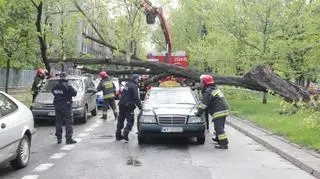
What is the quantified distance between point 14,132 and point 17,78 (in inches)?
1585

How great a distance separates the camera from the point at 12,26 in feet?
76.0

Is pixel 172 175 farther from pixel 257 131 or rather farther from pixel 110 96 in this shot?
pixel 110 96

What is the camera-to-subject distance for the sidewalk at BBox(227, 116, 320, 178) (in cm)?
1069

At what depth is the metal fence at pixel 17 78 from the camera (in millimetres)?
44594

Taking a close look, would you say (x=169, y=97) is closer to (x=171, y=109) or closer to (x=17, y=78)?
(x=171, y=109)

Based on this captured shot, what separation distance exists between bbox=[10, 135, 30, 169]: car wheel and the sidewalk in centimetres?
508

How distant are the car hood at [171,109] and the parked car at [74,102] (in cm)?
519

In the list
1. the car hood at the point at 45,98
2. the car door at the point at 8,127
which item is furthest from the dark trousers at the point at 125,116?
the car door at the point at 8,127

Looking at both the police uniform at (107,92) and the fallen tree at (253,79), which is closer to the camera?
the fallen tree at (253,79)

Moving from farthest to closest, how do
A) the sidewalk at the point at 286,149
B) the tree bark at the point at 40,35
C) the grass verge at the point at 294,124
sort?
the tree bark at the point at 40,35, the grass verge at the point at 294,124, the sidewalk at the point at 286,149

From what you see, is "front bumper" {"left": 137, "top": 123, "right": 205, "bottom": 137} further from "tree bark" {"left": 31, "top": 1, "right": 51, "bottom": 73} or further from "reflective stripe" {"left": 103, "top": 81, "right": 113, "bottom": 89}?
"tree bark" {"left": 31, "top": 1, "right": 51, "bottom": 73}

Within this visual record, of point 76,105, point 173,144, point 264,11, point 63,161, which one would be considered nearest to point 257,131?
point 173,144

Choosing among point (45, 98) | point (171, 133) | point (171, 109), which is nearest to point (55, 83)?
point (45, 98)

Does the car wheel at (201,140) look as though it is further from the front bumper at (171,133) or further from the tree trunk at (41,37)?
the tree trunk at (41,37)
